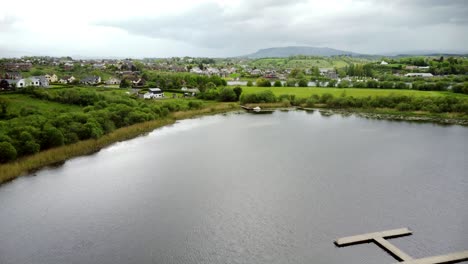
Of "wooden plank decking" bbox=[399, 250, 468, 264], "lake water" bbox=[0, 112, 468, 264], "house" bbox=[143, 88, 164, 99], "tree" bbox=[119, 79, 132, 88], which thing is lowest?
"wooden plank decking" bbox=[399, 250, 468, 264]

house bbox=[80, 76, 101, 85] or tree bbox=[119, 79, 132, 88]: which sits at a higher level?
house bbox=[80, 76, 101, 85]

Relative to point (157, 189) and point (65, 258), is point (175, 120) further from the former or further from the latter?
point (65, 258)

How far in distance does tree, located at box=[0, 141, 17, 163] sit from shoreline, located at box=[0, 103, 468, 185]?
42 cm

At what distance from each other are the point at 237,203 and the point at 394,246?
262 inches

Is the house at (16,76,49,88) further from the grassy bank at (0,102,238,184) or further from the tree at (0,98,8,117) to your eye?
the grassy bank at (0,102,238,184)

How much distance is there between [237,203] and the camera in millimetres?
15562

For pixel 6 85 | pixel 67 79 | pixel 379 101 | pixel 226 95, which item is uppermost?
pixel 67 79

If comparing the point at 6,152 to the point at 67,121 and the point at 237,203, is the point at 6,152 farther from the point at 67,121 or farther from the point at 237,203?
the point at 237,203

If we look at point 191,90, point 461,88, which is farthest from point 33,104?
point 461,88

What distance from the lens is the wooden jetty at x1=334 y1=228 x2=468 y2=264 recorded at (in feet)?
37.9

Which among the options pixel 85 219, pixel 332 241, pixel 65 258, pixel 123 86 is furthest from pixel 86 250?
pixel 123 86

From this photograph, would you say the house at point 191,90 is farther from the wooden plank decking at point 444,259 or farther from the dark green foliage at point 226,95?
the wooden plank decking at point 444,259

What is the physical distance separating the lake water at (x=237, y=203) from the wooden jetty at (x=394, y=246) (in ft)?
0.88

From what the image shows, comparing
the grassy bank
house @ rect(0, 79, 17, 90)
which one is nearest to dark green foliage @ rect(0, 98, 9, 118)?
the grassy bank
